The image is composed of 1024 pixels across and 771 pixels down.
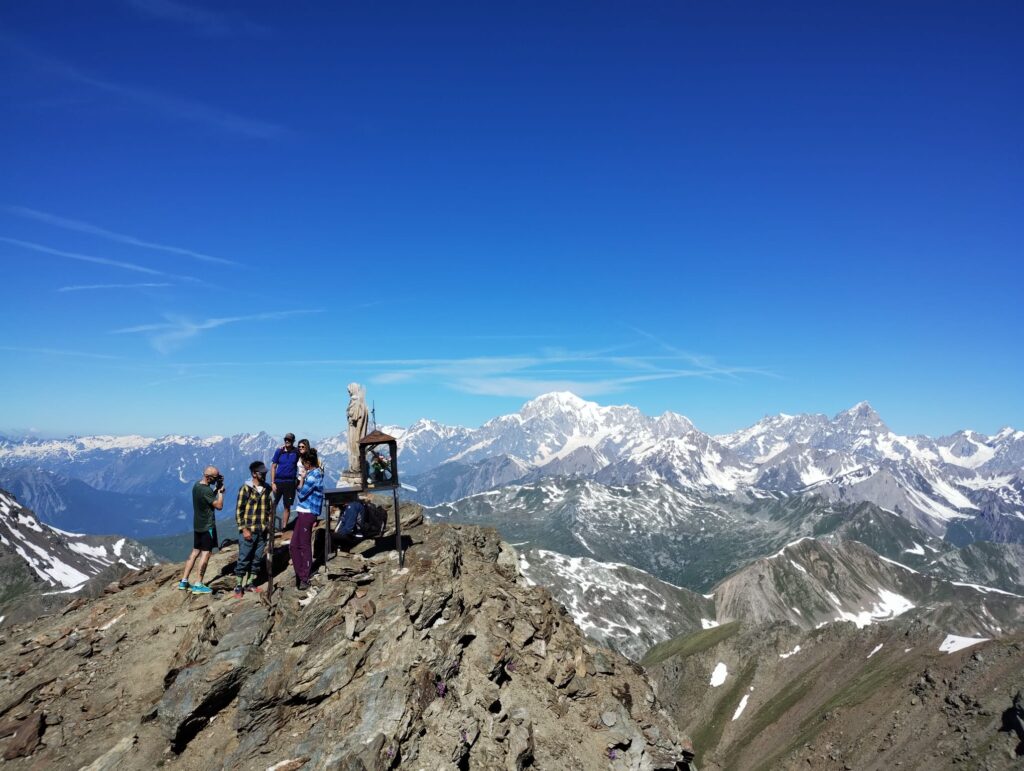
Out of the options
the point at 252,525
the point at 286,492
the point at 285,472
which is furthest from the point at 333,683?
the point at 285,472

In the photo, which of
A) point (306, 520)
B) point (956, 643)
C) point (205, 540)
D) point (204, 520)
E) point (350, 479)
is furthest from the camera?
point (956, 643)

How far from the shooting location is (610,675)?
2447cm

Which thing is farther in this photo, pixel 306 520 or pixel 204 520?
pixel 204 520

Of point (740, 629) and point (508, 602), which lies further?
point (740, 629)

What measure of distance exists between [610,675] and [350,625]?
12.3 metres

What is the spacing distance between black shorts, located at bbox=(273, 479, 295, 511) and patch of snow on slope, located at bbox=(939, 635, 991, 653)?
381 feet

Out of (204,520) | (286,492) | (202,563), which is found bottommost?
(202,563)

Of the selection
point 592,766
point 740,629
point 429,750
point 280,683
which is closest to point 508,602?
point 592,766

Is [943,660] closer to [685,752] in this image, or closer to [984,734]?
[984,734]

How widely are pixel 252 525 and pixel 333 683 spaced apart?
7.83m

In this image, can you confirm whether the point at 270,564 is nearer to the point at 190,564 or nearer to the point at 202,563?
the point at 202,563

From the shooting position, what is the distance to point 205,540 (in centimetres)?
2261

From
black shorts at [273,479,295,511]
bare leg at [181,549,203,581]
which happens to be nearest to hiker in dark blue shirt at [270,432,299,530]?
black shorts at [273,479,295,511]

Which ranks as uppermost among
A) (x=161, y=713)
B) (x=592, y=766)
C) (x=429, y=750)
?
(x=161, y=713)
